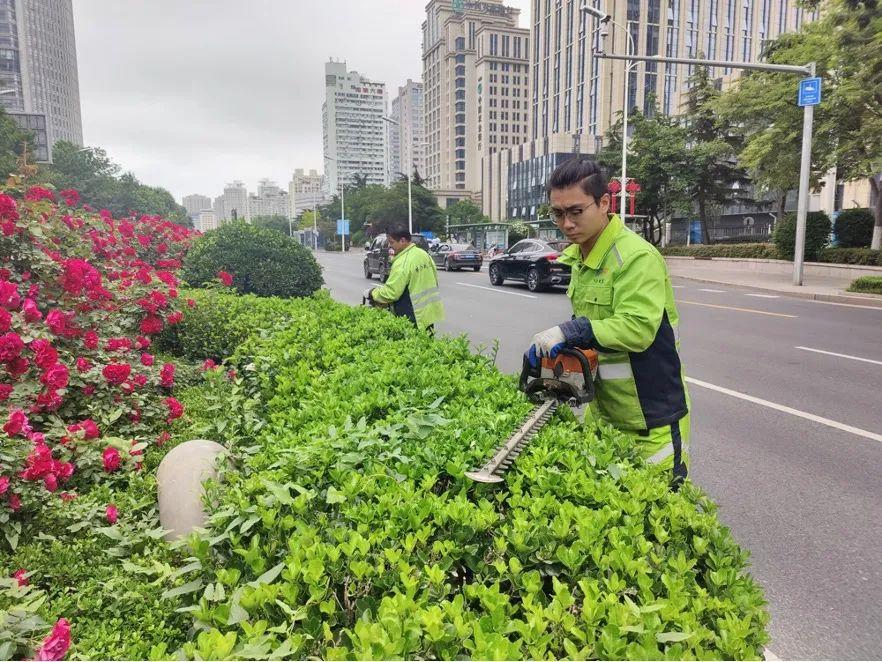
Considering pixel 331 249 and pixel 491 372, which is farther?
pixel 331 249

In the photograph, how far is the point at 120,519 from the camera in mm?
2895

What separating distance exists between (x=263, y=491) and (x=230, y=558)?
0.73 ft

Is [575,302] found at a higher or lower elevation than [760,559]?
higher

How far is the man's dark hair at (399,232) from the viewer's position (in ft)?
17.7

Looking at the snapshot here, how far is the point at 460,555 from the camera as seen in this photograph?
1445 millimetres

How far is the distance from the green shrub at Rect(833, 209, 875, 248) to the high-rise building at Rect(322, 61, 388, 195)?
8631 cm

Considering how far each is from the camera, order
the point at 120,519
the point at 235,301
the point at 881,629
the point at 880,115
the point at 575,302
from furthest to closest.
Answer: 1. the point at 880,115
2. the point at 235,301
3. the point at 120,519
4. the point at 881,629
5. the point at 575,302

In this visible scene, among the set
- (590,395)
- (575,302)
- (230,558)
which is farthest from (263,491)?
(575,302)

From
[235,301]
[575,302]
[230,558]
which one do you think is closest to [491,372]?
[575,302]

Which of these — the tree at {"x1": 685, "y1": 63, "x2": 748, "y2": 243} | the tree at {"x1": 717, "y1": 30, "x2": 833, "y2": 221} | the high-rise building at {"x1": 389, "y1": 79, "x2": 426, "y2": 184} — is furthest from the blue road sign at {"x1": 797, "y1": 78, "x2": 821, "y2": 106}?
the high-rise building at {"x1": 389, "y1": 79, "x2": 426, "y2": 184}

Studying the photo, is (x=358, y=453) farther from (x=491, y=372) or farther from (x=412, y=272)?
(x=412, y=272)

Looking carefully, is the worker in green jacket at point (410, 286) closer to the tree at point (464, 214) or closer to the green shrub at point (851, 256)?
the green shrub at point (851, 256)

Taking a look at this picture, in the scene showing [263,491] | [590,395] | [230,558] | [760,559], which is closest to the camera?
[230,558]

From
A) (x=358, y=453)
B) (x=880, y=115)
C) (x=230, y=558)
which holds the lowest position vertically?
(x=230, y=558)
